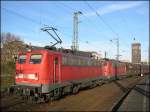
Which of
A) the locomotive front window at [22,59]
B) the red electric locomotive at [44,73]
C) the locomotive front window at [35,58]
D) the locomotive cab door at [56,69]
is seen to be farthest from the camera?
the locomotive front window at [22,59]

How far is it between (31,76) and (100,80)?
1667 centimetres

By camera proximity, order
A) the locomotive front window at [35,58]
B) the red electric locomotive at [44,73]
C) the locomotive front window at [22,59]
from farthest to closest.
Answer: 1. the locomotive front window at [22,59]
2. the locomotive front window at [35,58]
3. the red electric locomotive at [44,73]

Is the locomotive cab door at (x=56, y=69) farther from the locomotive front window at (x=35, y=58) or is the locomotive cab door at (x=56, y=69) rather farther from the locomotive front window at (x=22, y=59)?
the locomotive front window at (x=22, y=59)

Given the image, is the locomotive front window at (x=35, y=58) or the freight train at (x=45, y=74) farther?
the locomotive front window at (x=35, y=58)

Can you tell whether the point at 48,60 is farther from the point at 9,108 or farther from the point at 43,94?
the point at 9,108

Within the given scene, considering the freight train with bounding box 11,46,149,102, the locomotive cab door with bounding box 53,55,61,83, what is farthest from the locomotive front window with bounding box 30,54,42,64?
the locomotive cab door with bounding box 53,55,61,83

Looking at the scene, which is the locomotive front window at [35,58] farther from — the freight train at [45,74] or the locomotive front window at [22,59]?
the locomotive front window at [22,59]

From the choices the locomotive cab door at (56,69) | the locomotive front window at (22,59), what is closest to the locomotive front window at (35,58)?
the locomotive front window at (22,59)

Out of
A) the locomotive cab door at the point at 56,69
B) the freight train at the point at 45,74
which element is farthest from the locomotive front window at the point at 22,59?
the locomotive cab door at the point at 56,69

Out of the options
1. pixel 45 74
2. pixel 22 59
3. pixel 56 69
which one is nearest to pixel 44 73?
pixel 45 74

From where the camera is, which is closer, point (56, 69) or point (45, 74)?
point (45, 74)

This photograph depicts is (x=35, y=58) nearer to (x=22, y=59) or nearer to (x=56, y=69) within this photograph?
(x=22, y=59)

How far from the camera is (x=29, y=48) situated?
18.2 metres

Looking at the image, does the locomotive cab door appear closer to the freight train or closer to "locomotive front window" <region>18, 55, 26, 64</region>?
the freight train
